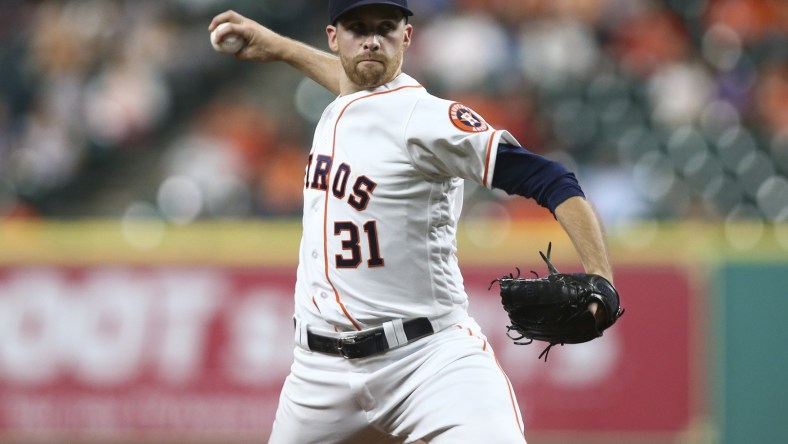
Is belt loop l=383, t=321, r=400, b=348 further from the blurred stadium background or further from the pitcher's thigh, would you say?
the blurred stadium background

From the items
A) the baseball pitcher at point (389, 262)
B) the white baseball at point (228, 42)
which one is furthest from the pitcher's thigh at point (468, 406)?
the white baseball at point (228, 42)

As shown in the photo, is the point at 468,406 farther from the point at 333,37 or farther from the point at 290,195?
the point at 290,195

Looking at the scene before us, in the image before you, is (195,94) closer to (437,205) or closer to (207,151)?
(207,151)

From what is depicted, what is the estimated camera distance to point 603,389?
7398 mm

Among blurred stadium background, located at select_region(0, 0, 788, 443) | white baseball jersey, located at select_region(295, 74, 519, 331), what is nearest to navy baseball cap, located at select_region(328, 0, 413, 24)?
white baseball jersey, located at select_region(295, 74, 519, 331)

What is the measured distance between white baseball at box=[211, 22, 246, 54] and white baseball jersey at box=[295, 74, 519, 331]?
0.82m

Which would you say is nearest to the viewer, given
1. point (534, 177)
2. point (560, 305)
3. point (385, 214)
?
point (560, 305)

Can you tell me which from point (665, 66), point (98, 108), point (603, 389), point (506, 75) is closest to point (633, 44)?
point (665, 66)

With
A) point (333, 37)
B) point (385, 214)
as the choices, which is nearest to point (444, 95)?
point (333, 37)

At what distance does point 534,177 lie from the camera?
3.20 metres

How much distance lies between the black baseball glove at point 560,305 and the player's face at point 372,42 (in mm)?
772

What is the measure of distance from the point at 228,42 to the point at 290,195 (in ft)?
16.2

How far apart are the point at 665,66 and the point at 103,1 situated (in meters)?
5.51

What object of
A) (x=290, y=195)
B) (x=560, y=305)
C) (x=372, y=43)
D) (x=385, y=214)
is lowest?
(x=560, y=305)
